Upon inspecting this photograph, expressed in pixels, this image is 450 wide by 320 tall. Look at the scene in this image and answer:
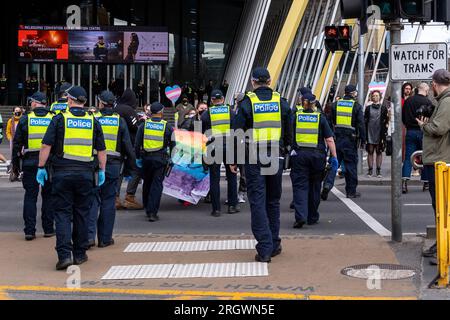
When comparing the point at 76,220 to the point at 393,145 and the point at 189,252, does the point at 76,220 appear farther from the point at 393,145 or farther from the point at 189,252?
the point at 393,145

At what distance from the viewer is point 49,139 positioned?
812 centimetres

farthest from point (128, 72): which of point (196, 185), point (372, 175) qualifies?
point (196, 185)

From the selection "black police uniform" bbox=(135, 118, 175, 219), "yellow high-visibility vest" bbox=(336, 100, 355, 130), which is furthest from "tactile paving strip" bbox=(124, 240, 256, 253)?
"yellow high-visibility vest" bbox=(336, 100, 355, 130)

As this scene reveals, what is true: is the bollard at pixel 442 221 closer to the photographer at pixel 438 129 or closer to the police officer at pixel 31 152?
the photographer at pixel 438 129

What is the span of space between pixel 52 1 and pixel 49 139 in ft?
135

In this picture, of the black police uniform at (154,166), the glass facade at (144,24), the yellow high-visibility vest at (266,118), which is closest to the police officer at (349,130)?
the black police uniform at (154,166)

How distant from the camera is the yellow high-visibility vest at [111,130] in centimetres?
979

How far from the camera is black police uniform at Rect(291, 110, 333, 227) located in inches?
421

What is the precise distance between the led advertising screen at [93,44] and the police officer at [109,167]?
32547 millimetres

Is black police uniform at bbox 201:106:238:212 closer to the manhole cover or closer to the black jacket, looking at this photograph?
the black jacket

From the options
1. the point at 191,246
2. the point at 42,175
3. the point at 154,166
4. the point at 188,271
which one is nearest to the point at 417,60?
the point at 191,246

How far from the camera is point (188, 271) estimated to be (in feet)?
26.0

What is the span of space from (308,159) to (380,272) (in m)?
3.28

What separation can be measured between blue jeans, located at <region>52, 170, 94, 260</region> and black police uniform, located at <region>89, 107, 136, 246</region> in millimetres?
1125
